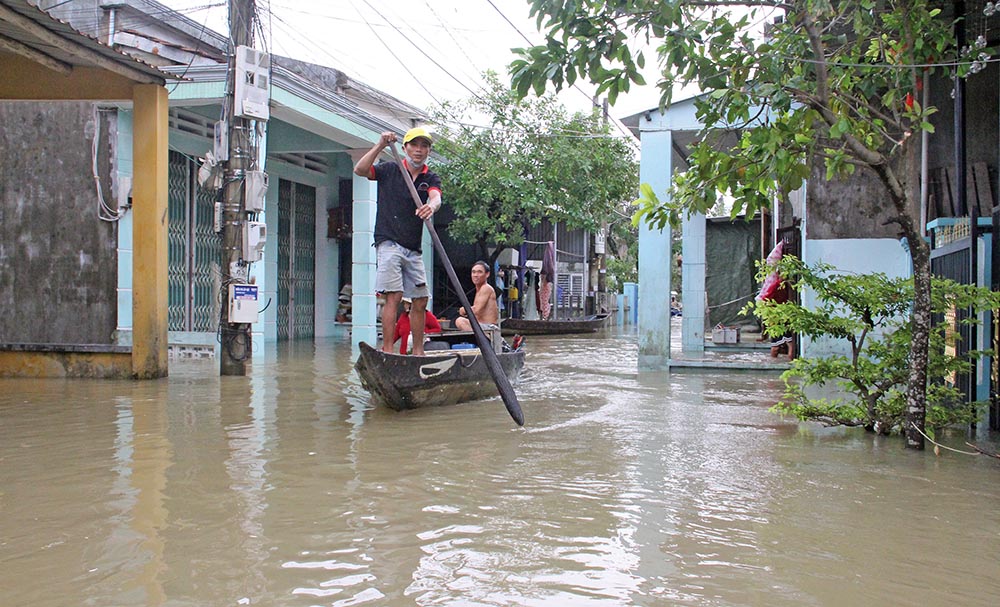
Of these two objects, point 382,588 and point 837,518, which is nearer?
point 382,588

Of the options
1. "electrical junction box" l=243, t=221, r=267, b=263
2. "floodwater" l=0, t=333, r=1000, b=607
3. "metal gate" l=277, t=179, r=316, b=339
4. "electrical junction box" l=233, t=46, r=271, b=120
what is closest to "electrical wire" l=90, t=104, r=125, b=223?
"electrical junction box" l=243, t=221, r=267, b=263

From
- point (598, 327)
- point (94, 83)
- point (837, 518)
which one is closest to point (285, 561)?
point (837, 518)

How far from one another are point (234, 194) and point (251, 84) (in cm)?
124

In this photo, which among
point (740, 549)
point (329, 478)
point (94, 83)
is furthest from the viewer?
point (94, 83)

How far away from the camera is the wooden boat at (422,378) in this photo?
263 inches

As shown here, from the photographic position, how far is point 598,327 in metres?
26.4

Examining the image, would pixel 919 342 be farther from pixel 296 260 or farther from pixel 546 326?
pixel 546 326

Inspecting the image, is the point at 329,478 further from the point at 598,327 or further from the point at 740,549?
the point at 598,327

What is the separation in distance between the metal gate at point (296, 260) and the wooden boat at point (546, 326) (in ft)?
16.2

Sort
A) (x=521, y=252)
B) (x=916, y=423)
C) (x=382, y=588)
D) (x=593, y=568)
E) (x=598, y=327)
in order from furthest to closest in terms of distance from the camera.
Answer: (x=598, y=327), (x=521, y=252), (x=916, y=423), (x=593, y=568), (x=382, y=588)

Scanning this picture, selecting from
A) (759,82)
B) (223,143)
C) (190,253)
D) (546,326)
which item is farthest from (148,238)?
(546,326)

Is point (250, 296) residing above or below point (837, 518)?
above

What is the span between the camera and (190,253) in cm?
1385

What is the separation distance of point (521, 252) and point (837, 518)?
2082cm
